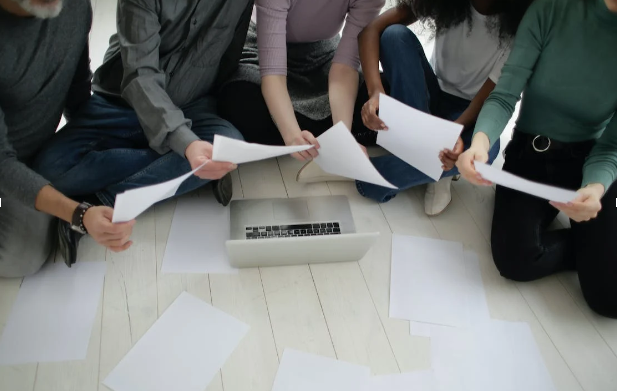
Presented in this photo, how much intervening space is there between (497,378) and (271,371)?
1.67 feet

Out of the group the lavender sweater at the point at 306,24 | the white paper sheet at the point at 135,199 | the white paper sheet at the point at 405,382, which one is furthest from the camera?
the lavender sweater at the point at 306,24

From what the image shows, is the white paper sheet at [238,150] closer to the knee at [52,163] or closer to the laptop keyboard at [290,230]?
the laptop keyboard at [290,230]

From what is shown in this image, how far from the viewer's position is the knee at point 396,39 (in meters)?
1.38

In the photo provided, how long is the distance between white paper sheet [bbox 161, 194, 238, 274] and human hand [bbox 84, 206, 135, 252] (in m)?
0.27

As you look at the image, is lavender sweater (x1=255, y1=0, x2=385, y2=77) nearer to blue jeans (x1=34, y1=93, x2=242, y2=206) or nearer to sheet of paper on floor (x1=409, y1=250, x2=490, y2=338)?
blue jeans (x1=34, y1=93, x2=242, y2=206)

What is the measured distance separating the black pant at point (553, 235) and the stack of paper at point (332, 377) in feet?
1.36

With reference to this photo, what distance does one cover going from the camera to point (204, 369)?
3.42 ft

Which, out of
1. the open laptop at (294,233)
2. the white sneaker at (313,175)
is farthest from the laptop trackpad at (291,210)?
the white sneaker at (313,175)

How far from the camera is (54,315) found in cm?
110

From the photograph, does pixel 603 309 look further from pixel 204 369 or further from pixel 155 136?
pixel 155 136

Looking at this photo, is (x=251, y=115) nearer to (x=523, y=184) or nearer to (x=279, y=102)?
(x=279, y=102)

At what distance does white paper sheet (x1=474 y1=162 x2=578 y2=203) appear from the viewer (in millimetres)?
943

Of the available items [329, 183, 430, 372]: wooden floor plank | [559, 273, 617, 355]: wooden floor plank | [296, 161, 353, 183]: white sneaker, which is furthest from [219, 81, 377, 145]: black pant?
[559, 273, 617, 355]: wooden floor plank

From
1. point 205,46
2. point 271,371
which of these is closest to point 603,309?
point 271,371
